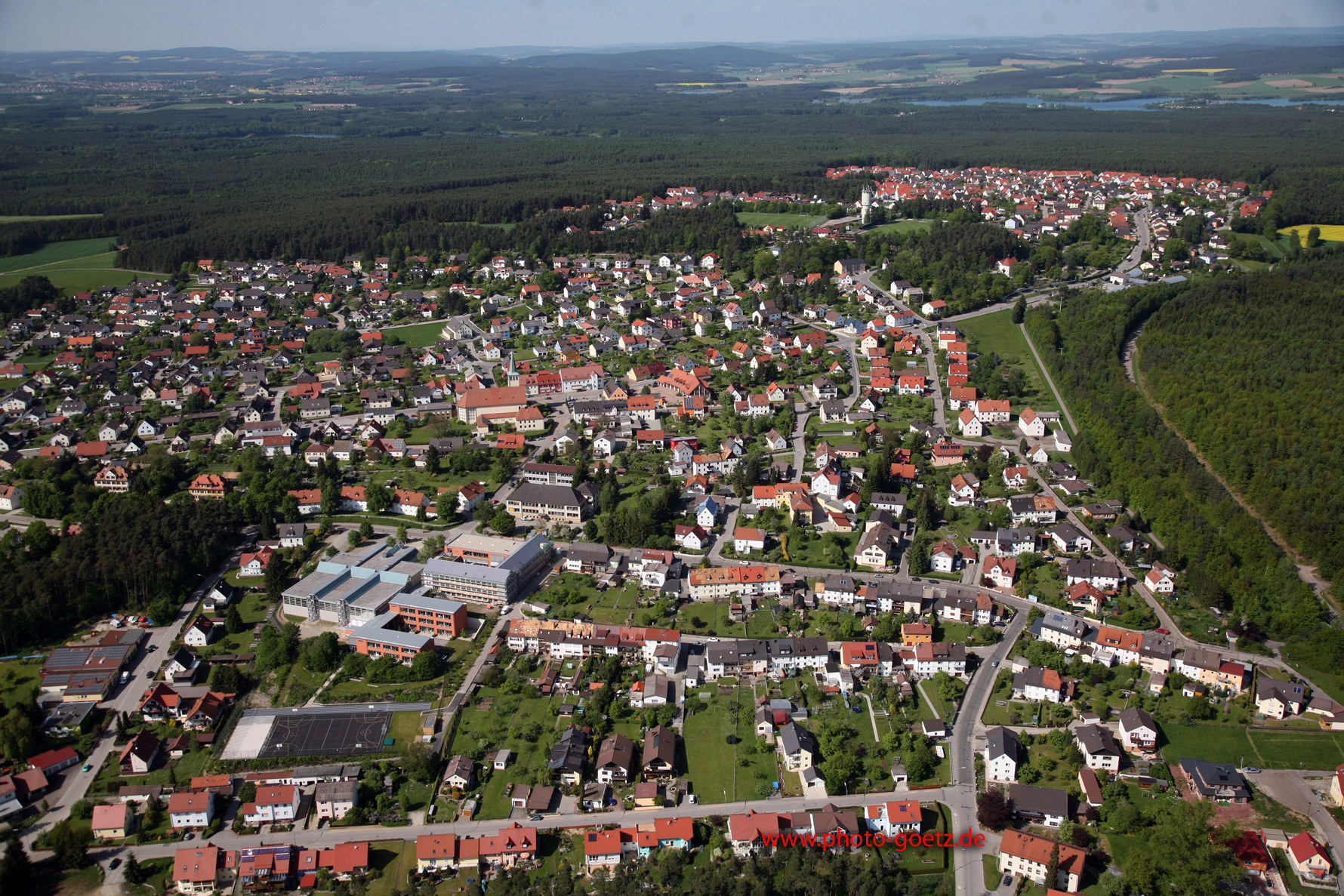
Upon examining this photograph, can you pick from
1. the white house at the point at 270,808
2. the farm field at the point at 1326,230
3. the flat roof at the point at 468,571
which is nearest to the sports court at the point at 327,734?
the white house at the point at 270,808

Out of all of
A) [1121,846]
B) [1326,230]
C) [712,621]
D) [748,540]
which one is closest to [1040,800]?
[1121,846]

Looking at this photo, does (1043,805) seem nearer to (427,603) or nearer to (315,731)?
(315,731)

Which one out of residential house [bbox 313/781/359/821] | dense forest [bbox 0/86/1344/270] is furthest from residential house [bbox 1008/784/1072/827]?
dense forest [bbox 0/86/1344/270]

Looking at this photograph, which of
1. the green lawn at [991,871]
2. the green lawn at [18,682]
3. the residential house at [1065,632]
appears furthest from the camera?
the residential house at [1065,632]

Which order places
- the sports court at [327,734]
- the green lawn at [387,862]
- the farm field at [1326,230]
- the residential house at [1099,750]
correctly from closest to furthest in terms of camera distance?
the green lawn at [387,862] → the residential house at [1099,750] → the sports court at [327,734] → the farm field at [1326,230]

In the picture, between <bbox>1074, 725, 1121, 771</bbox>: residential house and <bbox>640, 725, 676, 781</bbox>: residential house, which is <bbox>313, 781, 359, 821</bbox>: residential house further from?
<bbox>1074, 725, 1121, 771</bbox>: residential house

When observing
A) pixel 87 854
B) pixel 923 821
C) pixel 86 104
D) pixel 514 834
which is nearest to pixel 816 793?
pixel 923 821

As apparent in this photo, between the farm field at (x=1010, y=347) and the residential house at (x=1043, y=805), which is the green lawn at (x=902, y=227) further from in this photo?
the residential house at (x=1043, y=805)
